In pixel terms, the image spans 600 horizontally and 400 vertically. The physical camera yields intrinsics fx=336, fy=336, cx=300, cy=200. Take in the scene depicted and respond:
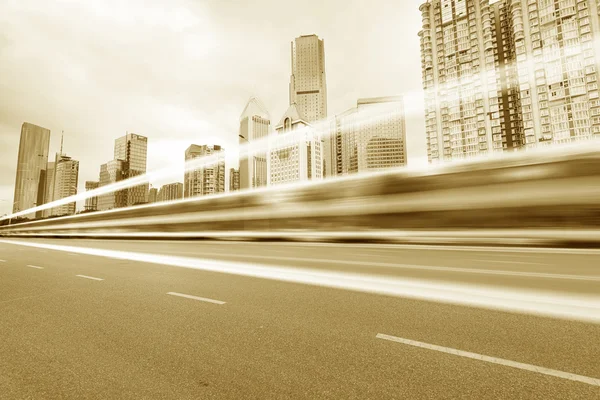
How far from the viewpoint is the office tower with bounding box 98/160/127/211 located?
14525cm

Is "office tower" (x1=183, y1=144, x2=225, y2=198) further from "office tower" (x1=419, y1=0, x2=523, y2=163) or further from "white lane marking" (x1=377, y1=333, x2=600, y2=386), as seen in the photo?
"white lane marking" (x1=377, y1=333, x2=600, y2=386)

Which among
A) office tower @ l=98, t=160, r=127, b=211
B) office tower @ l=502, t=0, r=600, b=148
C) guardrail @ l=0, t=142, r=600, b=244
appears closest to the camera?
guardrail @ l=0, t=142, r=600, b=244

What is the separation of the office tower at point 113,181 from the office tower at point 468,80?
118 metres

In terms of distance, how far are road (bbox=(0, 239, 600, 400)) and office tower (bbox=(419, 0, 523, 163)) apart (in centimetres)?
8460

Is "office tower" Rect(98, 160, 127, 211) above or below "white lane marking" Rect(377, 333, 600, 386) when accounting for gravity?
above

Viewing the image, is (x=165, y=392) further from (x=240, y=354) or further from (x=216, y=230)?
(x=216, y=230)

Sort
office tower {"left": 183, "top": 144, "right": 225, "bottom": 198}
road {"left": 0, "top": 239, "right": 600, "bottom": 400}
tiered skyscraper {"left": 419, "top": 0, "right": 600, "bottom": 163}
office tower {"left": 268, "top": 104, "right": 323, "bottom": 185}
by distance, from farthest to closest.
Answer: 1. office tower {"left": 183, "top": 144, "right": 225, "bottom": 198}
2. office tower {"left": 268, "top": 104, "right": 323, "bottom": 185}
3. tiered skyscraper {"left": 419, "top": 0, "right": 600, "bottom": 163}
4. road {"left": 0, "top": 239, "right": 600, "bottom": 400}

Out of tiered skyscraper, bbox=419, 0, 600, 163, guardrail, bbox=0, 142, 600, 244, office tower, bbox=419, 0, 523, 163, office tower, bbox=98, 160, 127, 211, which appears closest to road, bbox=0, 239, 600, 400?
guardrail, bbox=0, 142, 600, 244

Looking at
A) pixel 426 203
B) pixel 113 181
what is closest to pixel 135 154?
pixel 113 181

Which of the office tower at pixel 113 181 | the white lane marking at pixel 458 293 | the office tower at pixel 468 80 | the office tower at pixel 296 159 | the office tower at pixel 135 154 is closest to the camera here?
the white lane marking at pixel 458 293

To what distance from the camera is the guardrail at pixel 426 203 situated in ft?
27.5

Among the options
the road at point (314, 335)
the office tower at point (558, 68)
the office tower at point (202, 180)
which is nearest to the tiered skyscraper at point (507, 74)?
the office tower at point (558, 68)

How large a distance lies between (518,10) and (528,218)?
3547 inches

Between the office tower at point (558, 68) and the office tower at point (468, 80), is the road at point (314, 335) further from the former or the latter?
the office tower at point (468, 80)
